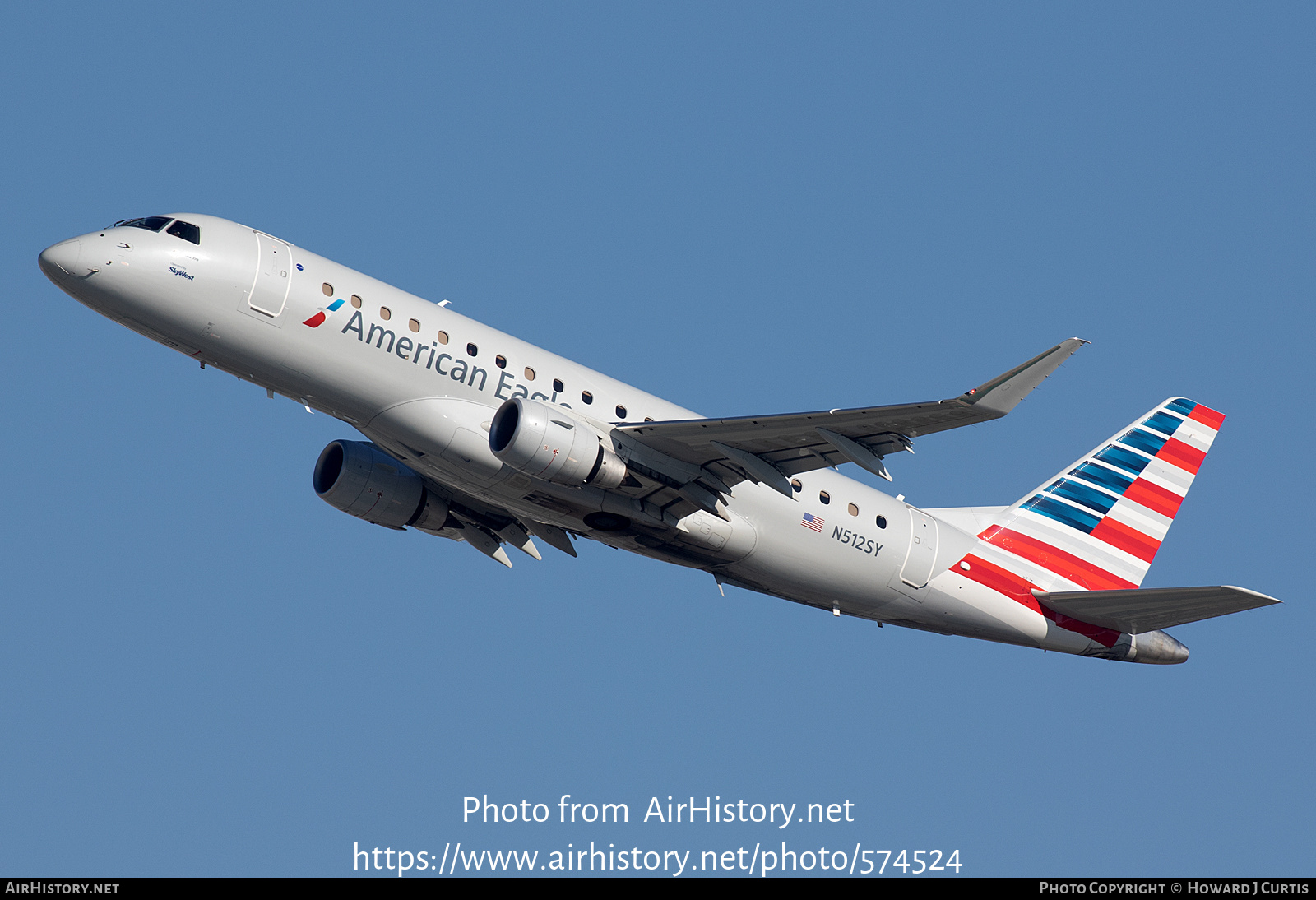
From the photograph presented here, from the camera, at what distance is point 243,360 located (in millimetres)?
32094

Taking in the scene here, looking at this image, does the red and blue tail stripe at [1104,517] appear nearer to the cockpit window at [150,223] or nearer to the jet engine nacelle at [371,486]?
the jet engine nacelle at [371,486]

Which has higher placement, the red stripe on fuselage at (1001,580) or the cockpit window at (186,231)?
the cockpit window at (186,231)

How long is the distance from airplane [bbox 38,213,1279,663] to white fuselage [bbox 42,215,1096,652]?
5cm

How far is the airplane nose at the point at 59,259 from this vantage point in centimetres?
3114

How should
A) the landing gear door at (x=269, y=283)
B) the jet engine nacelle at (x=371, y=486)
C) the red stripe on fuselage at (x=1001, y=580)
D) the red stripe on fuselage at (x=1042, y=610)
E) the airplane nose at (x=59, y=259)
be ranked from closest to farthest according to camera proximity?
1. the airplane nose at (x=59, y=259)
2. the landing gear door at (x=269, y=283)
3. the jet engine nacelle at (x=371, y=486)
4. the red stripe on fuselage at (x=1001, y=580)
5. the red stripe on fuselage at (x=1042, y=610)

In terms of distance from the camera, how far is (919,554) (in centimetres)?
3772

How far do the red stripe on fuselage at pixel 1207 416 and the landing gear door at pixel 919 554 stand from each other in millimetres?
10885

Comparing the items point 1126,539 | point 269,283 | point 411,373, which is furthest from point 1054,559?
point 269,283

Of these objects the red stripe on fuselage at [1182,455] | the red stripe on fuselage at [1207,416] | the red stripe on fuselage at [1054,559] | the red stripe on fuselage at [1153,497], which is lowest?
the red stripe on fuselage at [1054,559]

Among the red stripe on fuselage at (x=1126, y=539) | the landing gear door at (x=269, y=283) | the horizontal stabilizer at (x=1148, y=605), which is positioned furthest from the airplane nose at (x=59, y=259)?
the red stripe on fuselage at (x=1126, y=539)

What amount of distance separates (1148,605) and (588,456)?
14950 mm

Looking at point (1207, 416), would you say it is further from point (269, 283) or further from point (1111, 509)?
point (269, 283)

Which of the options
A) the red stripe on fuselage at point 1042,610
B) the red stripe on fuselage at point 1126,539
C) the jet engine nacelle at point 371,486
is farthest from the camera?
the red stripe on fuselage at point 1126,539

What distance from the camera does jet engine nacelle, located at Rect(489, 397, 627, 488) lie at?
3162 centimetres
